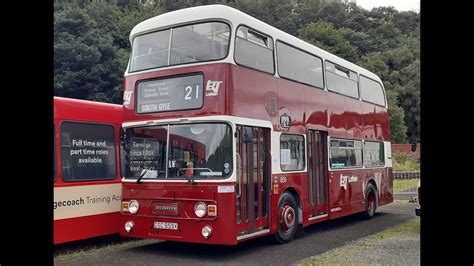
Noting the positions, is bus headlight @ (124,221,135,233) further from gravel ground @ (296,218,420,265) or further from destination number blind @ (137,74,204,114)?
gravel ground @ (296,218,420,265)

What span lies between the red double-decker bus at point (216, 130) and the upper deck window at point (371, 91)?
3778mm

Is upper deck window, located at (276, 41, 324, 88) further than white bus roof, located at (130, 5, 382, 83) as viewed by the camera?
Yes

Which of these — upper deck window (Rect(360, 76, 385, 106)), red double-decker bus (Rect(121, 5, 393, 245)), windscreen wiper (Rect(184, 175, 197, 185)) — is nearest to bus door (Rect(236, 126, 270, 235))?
red double-decker bus (Rect(121, 5, 393, 245))

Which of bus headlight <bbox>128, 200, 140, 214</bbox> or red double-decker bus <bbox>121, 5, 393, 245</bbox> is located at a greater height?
red double-decker bus <bbox>121, 5, 393, 245</bbox>

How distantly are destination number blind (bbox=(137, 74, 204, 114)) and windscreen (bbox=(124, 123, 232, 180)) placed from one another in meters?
0.35

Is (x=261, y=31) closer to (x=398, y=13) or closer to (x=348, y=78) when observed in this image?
(x=348, y=78)

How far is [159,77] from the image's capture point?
28.6 feet

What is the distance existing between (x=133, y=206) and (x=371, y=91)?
8.66m

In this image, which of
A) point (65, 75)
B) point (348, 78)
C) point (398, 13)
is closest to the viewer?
point (348, 78)

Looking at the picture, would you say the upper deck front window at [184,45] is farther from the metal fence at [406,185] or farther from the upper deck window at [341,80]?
the metal fence at [406,185]

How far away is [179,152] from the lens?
8328 millimetres

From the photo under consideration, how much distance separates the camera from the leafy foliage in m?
32.4

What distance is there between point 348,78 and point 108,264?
8.02 meters
